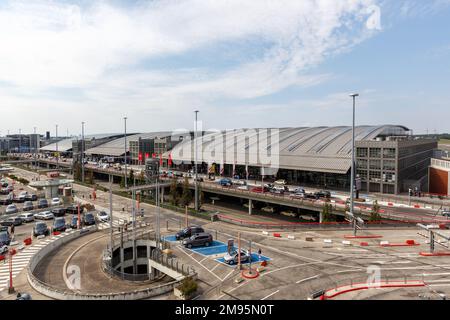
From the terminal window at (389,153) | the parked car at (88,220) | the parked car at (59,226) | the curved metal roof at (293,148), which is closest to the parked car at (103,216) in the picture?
the parked car at (88,220)

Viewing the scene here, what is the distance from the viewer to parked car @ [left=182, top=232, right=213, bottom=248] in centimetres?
3534

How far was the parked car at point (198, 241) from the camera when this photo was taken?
116ft

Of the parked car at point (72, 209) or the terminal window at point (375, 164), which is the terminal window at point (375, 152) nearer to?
the terminal window at point (375, 164)

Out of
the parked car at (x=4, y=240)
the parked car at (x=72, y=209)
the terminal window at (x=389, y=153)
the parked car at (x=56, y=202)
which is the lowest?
the parked car at (x=4, y=240)

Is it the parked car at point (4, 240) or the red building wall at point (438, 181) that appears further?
the red building wall at point (438, 181)

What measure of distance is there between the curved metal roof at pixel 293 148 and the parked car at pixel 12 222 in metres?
52.1

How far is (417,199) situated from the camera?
58062 millimetres

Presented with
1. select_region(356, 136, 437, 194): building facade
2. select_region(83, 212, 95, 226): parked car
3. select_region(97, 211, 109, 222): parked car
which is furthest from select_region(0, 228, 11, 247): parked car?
select_region(356, 136, 437, 194): building facade

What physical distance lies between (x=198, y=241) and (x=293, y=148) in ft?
171

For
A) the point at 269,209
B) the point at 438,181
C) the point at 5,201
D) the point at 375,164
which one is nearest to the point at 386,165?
the point at 375,164

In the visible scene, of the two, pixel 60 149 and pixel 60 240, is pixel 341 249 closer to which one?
pixel 60 240

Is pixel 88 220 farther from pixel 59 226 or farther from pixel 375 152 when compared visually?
pixel 375 152

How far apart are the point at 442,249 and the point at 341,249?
1102 cm
